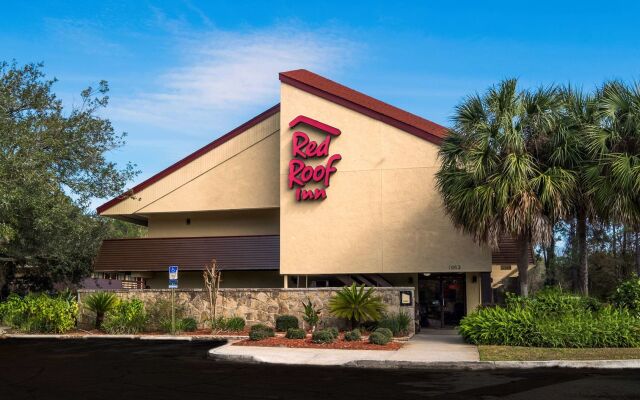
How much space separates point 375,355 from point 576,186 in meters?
8.83

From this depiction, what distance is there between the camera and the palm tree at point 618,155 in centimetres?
1914

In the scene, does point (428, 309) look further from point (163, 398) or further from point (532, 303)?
point (163, 398)

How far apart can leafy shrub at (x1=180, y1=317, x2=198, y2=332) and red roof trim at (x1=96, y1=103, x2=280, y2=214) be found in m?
9.01

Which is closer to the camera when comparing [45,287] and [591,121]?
[591,121]

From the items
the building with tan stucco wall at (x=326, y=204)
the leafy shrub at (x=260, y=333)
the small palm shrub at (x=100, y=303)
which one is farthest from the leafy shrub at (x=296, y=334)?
the small palm shrub at (x=100, y=303)

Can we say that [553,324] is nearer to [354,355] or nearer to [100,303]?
[354,355]

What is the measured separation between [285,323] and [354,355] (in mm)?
6722

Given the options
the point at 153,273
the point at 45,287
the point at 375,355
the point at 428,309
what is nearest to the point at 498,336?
the point at 375,355

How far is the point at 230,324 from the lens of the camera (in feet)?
77.2

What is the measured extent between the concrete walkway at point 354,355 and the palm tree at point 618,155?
20.4ft

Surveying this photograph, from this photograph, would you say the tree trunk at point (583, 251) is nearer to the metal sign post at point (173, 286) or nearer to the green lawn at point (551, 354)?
the green lawn at point (551, 354)

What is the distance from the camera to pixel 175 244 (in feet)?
97.2

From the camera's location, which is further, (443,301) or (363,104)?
(443,301)

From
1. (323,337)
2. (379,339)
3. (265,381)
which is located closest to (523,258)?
(379,339)
